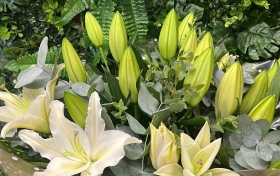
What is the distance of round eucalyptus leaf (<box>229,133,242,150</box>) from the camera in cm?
50

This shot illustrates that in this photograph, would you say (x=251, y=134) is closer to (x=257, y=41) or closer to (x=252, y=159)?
(x=252, y=159)

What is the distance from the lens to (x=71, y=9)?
1169mm

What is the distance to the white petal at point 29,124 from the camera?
500 millimetres

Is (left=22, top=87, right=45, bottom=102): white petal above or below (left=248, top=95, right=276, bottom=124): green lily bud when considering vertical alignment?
above

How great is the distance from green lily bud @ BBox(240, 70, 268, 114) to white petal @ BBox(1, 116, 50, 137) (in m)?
0.28

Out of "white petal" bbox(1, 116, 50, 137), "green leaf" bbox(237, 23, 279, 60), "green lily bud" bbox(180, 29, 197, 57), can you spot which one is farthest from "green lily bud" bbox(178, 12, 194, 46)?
"green leaf" bbox(237, 23, 279, 60)

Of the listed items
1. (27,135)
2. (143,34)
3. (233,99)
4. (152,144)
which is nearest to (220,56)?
(233,99)

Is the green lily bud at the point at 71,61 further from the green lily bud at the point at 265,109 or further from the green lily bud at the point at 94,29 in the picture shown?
the green lily bud at the point at 265,109

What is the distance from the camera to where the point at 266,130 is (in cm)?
49

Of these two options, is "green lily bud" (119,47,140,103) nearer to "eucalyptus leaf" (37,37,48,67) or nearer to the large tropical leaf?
Result: "eucalyptus leaf" (37,37,48,67)

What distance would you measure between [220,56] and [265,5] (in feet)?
2.19

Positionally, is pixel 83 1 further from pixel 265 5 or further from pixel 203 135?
pixel 203 135

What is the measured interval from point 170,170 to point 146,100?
0.10 m

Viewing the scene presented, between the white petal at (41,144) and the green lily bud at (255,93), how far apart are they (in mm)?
270
